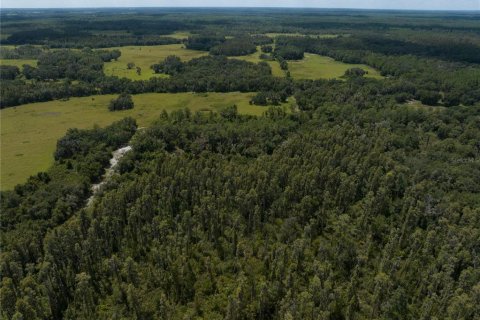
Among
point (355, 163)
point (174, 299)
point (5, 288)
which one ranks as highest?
point (355, 163)

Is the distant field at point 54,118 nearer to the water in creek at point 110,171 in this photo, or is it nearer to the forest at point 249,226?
the forest at point 249,226

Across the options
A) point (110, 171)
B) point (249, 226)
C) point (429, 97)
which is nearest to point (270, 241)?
point (249, 226)

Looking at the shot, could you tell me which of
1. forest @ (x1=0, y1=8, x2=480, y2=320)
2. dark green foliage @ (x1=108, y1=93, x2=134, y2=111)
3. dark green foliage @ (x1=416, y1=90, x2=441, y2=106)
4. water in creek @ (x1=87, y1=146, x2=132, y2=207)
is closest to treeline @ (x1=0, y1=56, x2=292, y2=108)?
dark green foliage @ (x1=108, y1=93, x2=134, y2=111)

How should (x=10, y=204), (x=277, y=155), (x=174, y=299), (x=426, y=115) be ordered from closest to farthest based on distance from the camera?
(x=174, y=299), (x=10, y=204), (x=277, y=155), (x=426, y=115)

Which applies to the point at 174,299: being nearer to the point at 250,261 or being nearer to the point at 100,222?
the point at 250,261

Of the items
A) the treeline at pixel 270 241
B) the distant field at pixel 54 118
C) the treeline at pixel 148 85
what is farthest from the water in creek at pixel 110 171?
the treeline at pixel 148 85

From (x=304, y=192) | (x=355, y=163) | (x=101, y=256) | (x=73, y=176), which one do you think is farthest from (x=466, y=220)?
(x=73, y=176)
